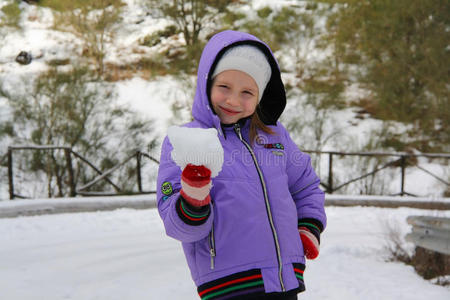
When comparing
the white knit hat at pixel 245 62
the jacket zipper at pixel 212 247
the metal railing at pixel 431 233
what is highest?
the white knit hat at pixel 245 62

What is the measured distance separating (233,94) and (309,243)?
1.86 ft

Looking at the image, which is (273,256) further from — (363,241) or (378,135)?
(378,135)

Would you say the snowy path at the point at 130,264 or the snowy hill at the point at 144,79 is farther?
the snowy hill at the point at 144,79

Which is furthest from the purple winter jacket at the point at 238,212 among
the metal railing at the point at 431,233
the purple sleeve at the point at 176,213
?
the metal railing at the point at 431,233

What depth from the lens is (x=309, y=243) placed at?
4.57 feet

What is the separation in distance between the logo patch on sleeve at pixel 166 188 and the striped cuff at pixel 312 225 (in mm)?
519

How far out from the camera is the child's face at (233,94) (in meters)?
1.36

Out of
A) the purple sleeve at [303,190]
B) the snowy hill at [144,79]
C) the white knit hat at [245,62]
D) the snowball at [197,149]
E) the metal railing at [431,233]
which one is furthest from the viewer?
the snowy hill at [144,79]

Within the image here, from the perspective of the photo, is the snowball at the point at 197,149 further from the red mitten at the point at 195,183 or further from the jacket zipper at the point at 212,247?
the jacket zipper at the point at 212,247

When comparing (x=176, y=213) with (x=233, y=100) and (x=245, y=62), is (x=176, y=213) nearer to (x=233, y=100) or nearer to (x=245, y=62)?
(x=233, y=100)

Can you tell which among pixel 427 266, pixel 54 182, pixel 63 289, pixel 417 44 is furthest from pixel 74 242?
pixel 417 44

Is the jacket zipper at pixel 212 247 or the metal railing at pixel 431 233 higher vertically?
the jacket zipper at pixel 212 247

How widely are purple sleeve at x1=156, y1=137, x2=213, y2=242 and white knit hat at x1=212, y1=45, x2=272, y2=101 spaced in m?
0.36

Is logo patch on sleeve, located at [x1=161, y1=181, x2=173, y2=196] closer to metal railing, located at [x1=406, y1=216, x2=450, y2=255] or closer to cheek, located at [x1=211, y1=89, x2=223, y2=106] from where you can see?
cheek, located at [x1=211, y1=89, x2=223, y2=106]
